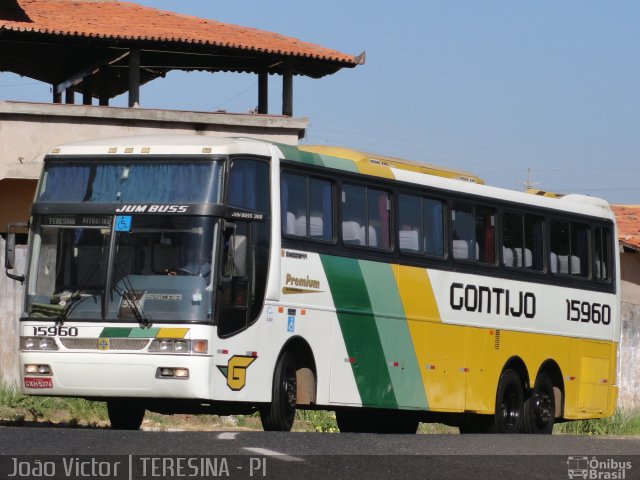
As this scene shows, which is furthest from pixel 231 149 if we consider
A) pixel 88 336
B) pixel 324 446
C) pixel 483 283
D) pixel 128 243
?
pixel 483 283

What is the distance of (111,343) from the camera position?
15.3 meters

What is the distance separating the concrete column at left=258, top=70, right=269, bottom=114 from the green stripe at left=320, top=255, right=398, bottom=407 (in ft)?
57.2

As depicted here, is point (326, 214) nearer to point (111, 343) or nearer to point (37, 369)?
point (111, 343)

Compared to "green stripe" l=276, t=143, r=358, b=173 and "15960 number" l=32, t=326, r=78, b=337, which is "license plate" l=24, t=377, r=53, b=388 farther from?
"green stripe" l=276, t=143, r=358, b=173

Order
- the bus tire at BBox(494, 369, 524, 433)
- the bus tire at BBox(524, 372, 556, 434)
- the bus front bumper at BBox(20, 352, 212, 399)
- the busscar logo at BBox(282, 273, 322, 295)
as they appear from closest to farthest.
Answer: the bus front bumper at BBox(20, 352, 212, 399) → the busscar logo at BBox(282, 273, 322, 295) → the bus tire at BBox(494, 369, 524, 433) → the bus tire at BBox(524, 372, 556, 434)

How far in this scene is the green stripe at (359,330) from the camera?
678 inches

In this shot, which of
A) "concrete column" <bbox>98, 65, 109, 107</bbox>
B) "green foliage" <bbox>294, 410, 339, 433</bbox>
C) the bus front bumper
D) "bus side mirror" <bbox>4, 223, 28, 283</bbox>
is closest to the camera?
the bus front bumper

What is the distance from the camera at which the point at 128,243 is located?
15523 millimetres

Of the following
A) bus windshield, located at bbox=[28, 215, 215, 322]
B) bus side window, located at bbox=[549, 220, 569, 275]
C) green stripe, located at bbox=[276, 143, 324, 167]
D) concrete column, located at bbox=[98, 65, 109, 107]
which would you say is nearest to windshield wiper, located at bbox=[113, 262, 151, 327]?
bus windshield, located at bbox=[28, 215, 215, 322]

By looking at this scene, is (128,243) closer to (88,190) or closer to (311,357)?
(88,190)

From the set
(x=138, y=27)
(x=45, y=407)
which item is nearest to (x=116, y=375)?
(x=45, y=407)

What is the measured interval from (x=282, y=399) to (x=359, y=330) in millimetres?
1843

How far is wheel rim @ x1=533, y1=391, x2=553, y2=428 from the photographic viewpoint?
Answer: 2105 centimetres

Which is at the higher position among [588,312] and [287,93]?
[287,93]
